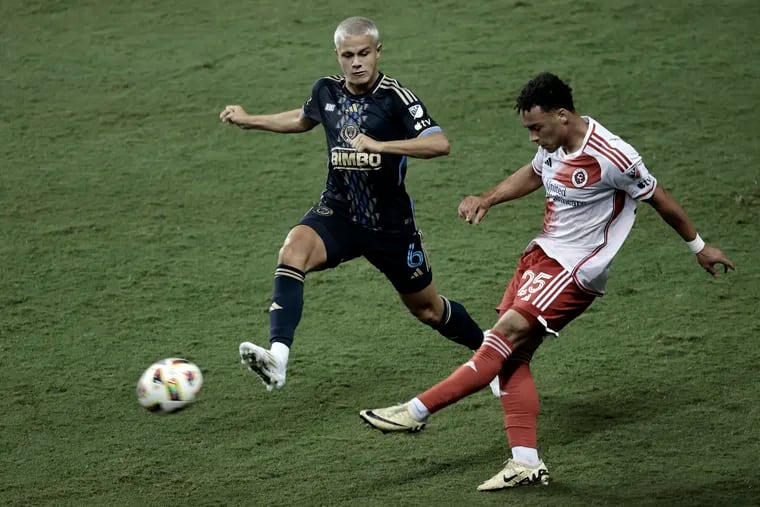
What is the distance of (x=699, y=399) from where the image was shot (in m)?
6.05

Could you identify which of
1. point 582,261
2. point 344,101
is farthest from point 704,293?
point 344,101

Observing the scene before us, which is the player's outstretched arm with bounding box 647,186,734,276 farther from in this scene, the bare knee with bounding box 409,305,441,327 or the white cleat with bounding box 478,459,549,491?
the bare knee with bounding box 409,305,441,327

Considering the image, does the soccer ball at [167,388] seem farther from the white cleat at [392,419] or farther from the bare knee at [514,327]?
the bare knee at [514,327]

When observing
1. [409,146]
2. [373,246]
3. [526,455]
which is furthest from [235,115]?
[526,455]

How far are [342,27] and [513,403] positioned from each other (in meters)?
1.97

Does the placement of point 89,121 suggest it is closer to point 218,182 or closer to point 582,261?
point 218,182

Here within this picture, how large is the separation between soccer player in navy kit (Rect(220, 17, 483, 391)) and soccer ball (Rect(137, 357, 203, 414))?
0.43 m

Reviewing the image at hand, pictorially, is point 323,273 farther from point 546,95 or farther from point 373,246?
point 546,95

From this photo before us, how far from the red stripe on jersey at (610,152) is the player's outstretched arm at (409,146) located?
69 cm

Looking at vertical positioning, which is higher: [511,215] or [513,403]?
[511,215]

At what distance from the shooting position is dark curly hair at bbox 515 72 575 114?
16.6 feet

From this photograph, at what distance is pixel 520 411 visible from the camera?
17.3 feet

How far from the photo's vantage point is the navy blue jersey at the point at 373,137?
562 cm

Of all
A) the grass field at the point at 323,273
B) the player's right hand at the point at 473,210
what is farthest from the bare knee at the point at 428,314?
the player's right hand at the point at 473,210
